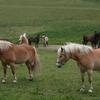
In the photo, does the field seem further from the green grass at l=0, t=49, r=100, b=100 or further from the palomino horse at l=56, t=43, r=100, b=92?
the palomino horse at l=56, t=43, r=100, b=92

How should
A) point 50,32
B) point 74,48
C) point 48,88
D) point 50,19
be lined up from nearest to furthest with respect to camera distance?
point 74,48, point 48,88, point 50,32, point 50,19

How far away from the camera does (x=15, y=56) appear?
15.1 m

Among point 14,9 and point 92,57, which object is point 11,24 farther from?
point 92,57

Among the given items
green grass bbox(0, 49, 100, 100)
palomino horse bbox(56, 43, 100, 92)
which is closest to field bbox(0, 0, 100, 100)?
green grass bbox(0, 49, 100, 100)

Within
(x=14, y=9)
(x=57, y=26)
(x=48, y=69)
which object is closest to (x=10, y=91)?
(x=48, y=69)

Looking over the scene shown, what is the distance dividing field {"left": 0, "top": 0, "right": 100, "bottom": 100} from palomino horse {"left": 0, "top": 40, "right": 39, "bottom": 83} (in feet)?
2.04

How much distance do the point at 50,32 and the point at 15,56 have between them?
34.9 metres

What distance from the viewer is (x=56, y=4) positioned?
74.9m

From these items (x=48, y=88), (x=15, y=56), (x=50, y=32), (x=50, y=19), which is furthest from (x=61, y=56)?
(x=50, y=19)

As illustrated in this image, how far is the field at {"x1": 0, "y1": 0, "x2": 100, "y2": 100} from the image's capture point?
42.1ft

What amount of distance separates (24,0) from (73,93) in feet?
225

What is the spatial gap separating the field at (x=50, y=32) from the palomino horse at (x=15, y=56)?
62 centimetres

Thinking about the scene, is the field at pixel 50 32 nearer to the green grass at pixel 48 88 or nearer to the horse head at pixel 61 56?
the green grass at pixel 48 88

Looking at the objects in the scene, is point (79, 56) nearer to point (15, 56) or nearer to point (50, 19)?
point (15, 56)
